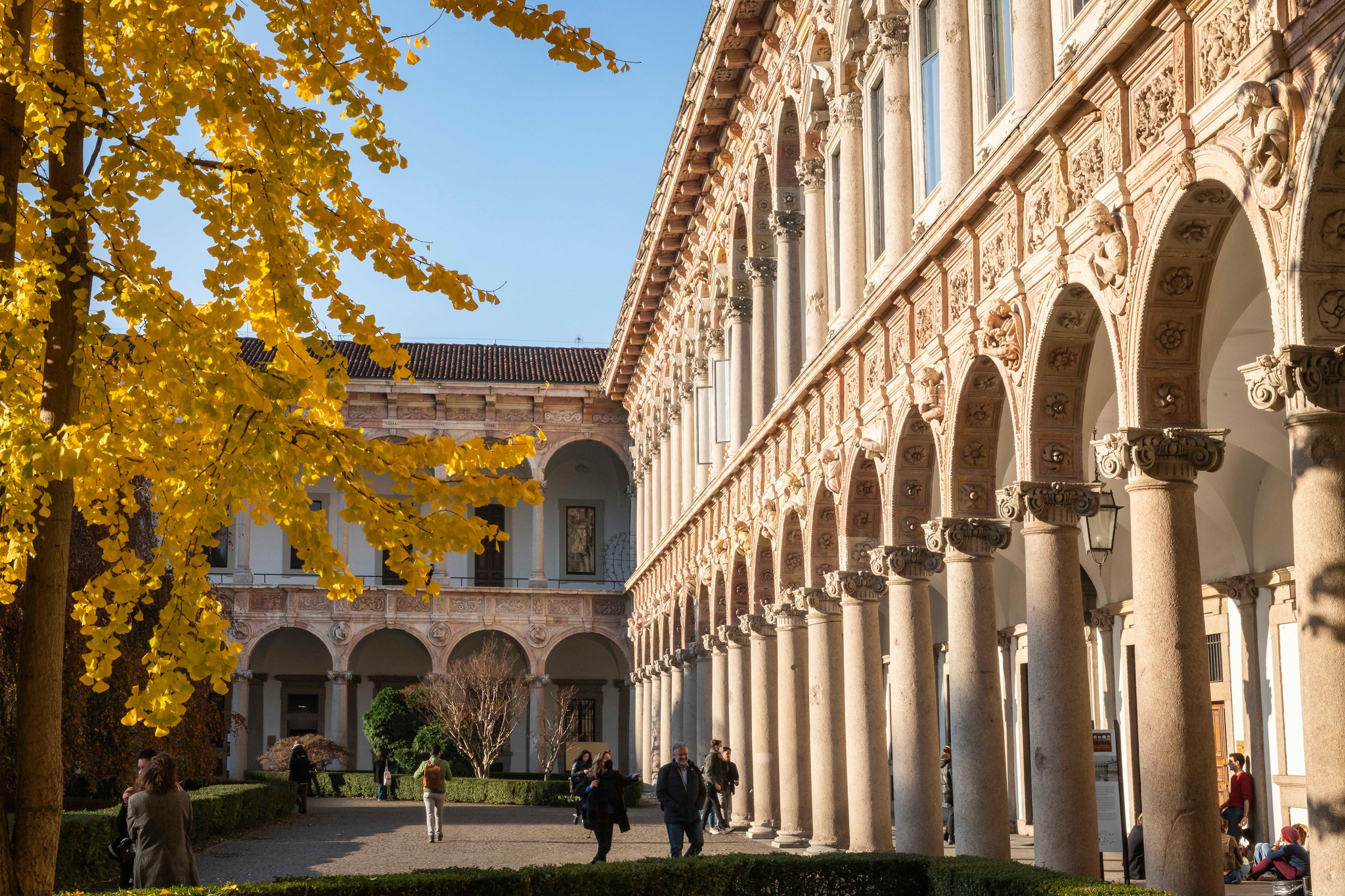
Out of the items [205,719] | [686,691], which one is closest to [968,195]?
[205,719]

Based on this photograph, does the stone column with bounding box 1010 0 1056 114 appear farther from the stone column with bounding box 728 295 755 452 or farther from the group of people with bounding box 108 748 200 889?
the stone column with bounding box 728 295 755 452

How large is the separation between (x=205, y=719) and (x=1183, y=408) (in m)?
16.1

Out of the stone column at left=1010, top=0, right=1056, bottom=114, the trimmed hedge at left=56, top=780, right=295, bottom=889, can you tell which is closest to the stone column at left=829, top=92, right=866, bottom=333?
the stone column at left=1010, top=0, right=1056, bottom=114

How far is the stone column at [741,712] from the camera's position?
23375 millimetres

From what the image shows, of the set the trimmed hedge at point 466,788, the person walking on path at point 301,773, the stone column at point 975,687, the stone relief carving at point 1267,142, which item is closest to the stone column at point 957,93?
the stone column at point 975,687

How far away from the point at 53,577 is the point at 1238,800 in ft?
40.1

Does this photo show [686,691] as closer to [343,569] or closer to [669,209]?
[669,209]

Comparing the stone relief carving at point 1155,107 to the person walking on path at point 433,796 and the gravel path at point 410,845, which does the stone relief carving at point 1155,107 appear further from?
the person walking on path at point 433,796

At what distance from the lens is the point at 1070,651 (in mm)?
10695

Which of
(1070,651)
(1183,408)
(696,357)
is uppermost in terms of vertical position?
(696,357)

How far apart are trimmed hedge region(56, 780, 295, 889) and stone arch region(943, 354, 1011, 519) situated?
664 centimetres

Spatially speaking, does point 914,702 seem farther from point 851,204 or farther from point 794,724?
point 851,204

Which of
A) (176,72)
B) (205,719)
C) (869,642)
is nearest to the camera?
(176,72)

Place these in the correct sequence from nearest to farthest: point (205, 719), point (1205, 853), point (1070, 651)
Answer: point (1205, 853), point (1070, 651), point (205, 719)
